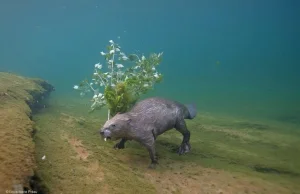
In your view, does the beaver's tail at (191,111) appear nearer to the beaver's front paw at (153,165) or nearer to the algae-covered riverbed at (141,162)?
the algae-covered riverbed at (141,162)

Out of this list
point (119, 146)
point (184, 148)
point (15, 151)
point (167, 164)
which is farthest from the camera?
point (184, 148)

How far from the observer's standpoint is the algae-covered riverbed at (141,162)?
450 cm

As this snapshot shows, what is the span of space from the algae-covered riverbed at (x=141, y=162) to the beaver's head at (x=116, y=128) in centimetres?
63

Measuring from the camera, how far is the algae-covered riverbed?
450 cm

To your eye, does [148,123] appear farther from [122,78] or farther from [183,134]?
[122,78]

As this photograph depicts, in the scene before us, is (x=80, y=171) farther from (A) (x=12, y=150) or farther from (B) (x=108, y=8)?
(B) (x=108, y=8)

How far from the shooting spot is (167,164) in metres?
6.18

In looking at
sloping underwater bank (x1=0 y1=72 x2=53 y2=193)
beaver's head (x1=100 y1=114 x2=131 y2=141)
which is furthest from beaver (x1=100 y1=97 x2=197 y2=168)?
sloping underwater bank (x1=0 y1=72 x2=53 y2=193)

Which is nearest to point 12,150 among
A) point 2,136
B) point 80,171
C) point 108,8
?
point 2,136

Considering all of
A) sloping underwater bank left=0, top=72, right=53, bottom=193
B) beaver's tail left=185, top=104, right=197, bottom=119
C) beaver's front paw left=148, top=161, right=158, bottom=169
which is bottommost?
beaver's front paw left=148, top=161, right=158, bottom=169

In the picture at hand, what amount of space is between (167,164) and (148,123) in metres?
1.11

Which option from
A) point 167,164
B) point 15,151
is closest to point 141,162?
point 167,164

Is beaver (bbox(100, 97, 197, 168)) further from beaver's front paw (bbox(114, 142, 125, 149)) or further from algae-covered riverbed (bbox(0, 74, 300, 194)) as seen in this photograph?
algae-covered riverbed (bbox(0, 74, 300, 194))

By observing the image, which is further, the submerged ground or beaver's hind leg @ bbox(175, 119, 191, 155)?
beaver's hind leg @ bbox(175, 119, 191, 155)
